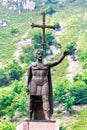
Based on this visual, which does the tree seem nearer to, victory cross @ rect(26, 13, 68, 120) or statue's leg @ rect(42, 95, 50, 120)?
victory cross @ rect(26, 13, 68, 120)

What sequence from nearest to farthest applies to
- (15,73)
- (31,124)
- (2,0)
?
(31,124)
(15,73)
(2,0)

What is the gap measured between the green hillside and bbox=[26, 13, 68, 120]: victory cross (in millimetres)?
57534

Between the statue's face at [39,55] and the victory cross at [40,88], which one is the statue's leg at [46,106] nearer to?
the victory cross at [40,88]

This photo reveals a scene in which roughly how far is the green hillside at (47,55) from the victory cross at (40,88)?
5753 cm

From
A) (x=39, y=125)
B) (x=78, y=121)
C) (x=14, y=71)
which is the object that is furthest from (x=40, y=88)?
(x=14, y=71)

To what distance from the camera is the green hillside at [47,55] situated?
94688 millimetres

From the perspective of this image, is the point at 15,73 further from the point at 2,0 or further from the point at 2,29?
the point at 2,0

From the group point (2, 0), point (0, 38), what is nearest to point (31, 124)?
point (0, 38)

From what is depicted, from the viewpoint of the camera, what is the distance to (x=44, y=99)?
2314 cm

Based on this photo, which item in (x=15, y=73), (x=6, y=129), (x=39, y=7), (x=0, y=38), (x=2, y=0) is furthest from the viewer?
(x=2, y=0)

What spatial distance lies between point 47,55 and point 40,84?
357 feet

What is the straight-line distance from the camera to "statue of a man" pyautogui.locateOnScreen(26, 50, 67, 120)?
23.2m

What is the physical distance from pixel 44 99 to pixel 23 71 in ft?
320

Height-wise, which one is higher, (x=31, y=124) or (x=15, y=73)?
(x=31, y=124)
